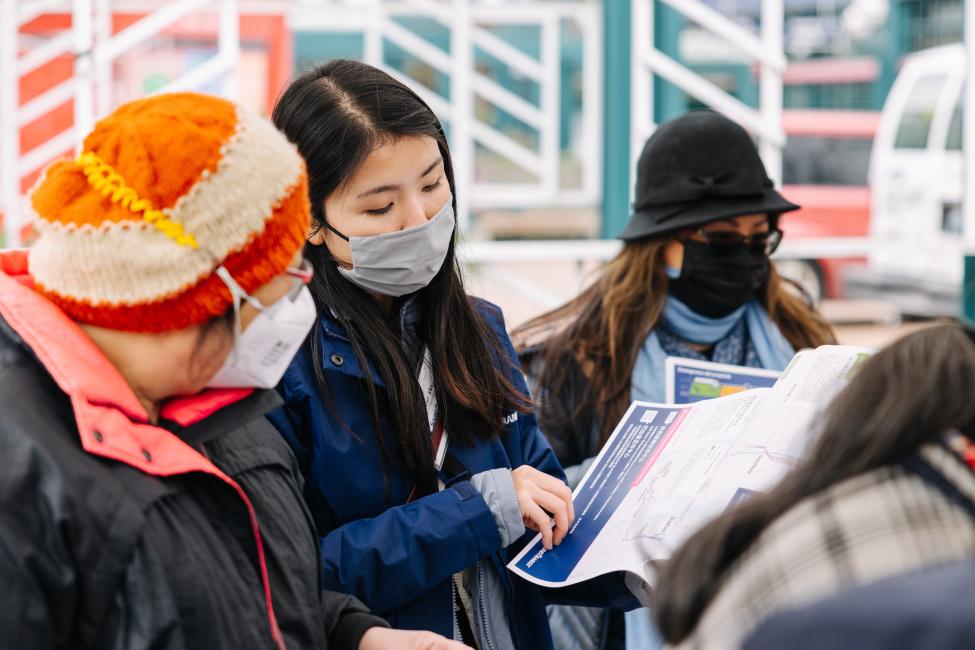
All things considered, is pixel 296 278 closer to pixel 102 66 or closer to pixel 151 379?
pixel 151 379

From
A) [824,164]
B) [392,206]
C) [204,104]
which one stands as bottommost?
[824,164]

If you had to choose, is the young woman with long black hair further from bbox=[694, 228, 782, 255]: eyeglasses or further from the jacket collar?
bbox=[694, 228, 782, 255]: eyeglasses

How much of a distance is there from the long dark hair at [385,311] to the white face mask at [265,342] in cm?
45

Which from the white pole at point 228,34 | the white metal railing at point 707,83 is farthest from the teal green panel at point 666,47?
the white pole at point 228,34

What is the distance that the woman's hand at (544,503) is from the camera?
195 cm

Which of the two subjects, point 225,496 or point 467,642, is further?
point 467,642

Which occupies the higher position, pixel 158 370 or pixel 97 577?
pixel 158 370

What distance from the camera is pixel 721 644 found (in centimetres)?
104

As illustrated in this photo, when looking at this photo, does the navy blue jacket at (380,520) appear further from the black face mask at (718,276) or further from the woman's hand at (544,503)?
the black face mask at (718,276)

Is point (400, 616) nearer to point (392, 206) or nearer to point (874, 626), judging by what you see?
point (392, 206)

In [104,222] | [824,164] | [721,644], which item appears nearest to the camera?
[721,644]

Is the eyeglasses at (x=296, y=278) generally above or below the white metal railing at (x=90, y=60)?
below

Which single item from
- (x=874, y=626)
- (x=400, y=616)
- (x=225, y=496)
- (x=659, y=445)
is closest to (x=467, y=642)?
(x=400, y=616)

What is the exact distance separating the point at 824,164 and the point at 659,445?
10431 millimetres
